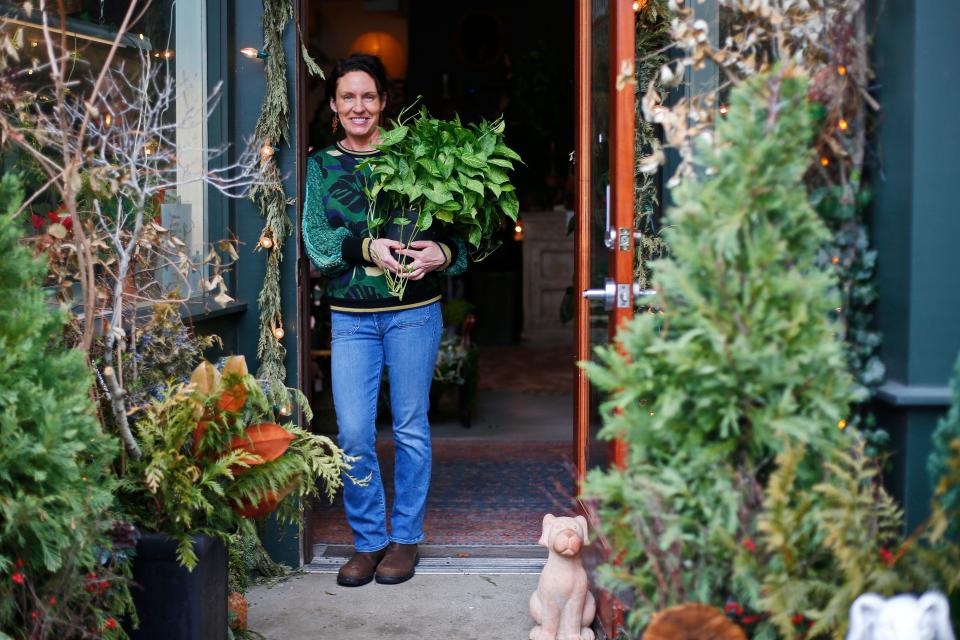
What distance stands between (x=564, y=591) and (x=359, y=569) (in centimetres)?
98

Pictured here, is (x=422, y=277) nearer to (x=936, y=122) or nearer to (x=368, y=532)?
(x=368, y=532)

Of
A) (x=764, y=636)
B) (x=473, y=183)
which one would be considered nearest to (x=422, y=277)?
(x=473, y=183)

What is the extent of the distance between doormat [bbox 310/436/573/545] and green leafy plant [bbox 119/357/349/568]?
4.06 ft

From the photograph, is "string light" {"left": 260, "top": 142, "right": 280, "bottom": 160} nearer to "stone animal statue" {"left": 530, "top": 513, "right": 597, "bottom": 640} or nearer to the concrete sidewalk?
the concrete sidewalk

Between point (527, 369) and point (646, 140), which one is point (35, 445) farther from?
point (527, 369)

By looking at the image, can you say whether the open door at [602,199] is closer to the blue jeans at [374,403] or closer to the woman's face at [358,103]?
the blue jeans at [374,403]

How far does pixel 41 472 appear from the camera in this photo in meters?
2.31

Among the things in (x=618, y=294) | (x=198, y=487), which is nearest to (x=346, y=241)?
(x=618, y=294)

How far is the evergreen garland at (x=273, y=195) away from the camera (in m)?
4.02

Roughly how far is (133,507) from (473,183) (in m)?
1.66

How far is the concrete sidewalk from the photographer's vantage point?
3511mm

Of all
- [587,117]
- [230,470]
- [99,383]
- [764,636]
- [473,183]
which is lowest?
[764,636]

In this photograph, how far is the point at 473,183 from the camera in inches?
148

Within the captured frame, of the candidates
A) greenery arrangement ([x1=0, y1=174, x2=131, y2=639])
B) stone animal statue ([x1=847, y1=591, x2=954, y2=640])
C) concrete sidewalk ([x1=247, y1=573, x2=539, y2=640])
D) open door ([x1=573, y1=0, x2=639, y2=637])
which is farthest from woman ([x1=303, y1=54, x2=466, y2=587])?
stone animal statue ([x1=847, y1=591, x2=954, y2=640])
